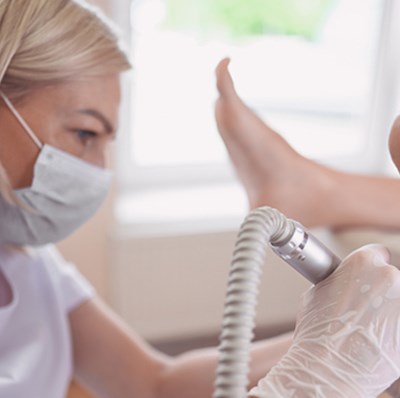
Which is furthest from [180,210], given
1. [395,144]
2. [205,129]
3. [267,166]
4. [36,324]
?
[395,144]

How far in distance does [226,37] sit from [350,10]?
51 cm

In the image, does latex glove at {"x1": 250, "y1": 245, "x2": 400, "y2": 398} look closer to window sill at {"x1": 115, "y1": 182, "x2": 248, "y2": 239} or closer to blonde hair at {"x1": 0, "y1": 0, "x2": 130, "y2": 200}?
blonde hair at {"x1": 0, "y1": 0, "x2": 130, "y2": 200}

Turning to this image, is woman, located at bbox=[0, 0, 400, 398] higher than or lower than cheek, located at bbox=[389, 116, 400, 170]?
lower

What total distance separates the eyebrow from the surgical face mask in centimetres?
6

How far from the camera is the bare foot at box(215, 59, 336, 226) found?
112 centimetres

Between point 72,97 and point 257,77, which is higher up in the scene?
point 72,97

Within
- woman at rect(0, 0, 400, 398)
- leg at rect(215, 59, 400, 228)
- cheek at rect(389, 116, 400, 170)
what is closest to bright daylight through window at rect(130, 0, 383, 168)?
leg at rect(215, 59, 400, 228)

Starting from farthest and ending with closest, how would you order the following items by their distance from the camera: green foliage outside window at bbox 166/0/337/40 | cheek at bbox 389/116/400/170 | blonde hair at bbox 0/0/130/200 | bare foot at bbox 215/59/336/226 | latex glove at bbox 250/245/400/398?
1. green foliage outside window at bbox 166/0/337/40
2. bare foot at bbox 215/59/336/226
3. blonde hair at bbox 0/0/130/200
4. cheek at bbox 389/116/400/170
5. latex glove at bbox 250/245/400/398

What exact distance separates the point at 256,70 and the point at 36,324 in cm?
161

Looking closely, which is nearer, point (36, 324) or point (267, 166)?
point (36, 324)

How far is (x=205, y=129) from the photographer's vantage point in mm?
2480

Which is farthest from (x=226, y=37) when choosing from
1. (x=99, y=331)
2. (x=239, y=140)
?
(x=99, y=331)

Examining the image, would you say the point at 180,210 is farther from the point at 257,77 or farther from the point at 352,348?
the point at 352,348

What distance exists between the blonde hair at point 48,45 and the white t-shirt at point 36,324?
0.63ft
